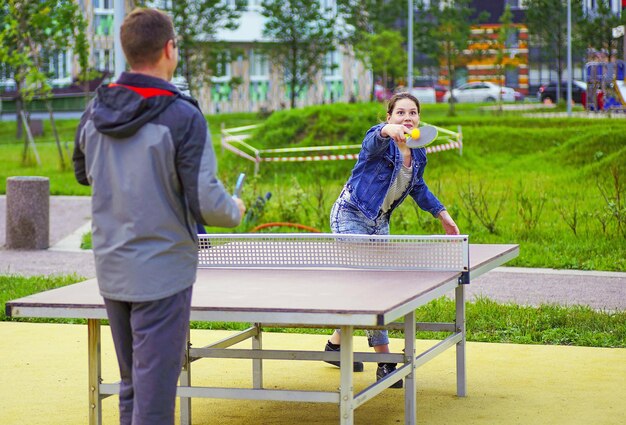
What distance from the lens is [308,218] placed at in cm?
1630

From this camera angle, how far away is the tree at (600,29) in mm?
46844

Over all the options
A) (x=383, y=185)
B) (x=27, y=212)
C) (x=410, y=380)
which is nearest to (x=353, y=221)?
(x=383, y=185)

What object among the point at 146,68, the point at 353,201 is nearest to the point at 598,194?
the point at 353,201

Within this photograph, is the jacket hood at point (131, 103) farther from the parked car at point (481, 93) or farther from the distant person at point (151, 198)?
the parked car at point (481, 93)

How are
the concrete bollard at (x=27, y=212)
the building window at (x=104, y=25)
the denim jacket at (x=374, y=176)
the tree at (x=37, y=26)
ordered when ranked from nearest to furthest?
1. the denim jacket at (x=374, y=176)
2. the concrete bollard at (x=27, y=212)
3. the tree at (x=37, y=26)
4. the building window at (x=104, y=25)

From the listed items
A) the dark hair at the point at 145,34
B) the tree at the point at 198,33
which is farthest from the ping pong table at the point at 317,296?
the tree at the point at 198,33

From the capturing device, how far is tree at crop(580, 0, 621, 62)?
4684 cm

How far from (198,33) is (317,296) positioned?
4378 cm

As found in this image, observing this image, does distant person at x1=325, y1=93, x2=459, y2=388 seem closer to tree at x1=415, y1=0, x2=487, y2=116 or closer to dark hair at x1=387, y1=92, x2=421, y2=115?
dark hair at x1=387, y1=92, x2=421, y2=115

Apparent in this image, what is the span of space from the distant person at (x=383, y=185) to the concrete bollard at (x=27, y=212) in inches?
343

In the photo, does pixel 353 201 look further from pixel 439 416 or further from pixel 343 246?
pixel 439 416

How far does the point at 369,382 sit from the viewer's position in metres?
7.37

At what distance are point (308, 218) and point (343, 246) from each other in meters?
9.73

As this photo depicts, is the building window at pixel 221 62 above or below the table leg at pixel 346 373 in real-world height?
above
